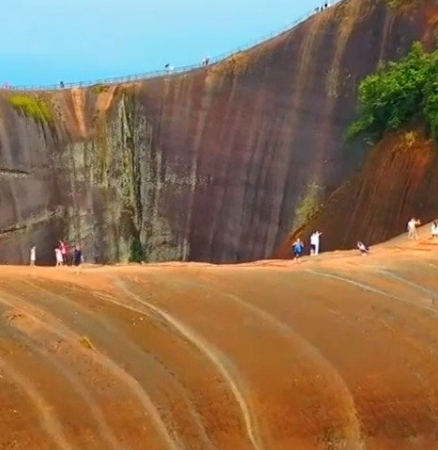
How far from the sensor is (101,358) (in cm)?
1058

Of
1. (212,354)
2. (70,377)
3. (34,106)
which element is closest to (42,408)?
(70,377)

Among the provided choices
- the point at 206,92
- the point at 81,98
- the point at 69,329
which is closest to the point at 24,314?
the point at 69,329

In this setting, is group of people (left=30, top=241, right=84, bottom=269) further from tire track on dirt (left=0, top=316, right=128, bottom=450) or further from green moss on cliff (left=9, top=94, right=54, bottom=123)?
tire track on dirt (left=0, top=316, right=128, bottom=450)

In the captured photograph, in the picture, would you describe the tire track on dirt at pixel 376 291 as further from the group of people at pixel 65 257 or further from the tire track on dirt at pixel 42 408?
the group of people at pixel 65 257

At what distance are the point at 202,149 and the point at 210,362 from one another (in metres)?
35.0

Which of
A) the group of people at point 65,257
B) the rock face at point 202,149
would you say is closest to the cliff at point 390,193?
the rock face at point 202,149

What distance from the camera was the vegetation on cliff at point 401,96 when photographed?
1195 inches

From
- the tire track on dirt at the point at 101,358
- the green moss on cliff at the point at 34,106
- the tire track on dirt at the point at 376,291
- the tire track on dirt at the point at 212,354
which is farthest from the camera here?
the green moss on cliff at the point at 34,106

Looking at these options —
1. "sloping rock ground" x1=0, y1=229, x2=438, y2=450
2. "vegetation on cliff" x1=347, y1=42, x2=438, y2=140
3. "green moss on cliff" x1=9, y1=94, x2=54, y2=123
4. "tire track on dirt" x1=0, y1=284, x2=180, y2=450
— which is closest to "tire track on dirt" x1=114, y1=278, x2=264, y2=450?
"sloping rock ground" x1=0, y1=229, x2=438, y2=450

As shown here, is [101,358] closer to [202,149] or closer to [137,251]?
[202,149]

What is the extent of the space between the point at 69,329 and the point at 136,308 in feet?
4.21

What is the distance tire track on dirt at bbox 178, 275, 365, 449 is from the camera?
38.8ft

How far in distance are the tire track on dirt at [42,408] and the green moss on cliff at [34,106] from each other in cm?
3866

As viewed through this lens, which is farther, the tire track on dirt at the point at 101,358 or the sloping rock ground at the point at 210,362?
the tire track on dirt at the point at 101,358
